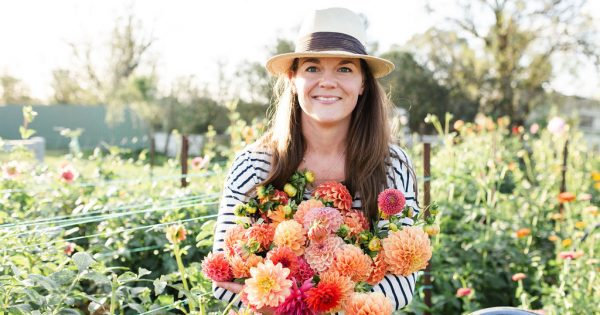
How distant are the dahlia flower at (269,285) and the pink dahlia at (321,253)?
0.14m

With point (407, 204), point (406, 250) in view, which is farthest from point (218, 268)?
point (407, 204)

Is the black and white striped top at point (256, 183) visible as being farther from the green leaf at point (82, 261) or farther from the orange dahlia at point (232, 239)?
the green leaf at point (82, 261)

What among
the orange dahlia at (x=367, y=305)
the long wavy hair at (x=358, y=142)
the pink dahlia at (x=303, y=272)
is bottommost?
the orange dahlia at (x=367, y=305)

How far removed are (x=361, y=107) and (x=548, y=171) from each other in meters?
3.76

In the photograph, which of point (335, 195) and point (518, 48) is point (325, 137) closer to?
point (335, 195)

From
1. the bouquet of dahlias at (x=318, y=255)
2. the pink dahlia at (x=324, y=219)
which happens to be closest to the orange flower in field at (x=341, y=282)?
the bouquet of dahlias at (x=318, y=255)

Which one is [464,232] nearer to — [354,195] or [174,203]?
[174,203]

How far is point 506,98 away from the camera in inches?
619

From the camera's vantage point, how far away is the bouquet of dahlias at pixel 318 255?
1031 millimetres

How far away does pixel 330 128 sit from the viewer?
1647 millimetres

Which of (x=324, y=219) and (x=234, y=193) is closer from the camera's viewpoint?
(x=324, y=219)

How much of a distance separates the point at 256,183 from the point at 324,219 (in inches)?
16.3

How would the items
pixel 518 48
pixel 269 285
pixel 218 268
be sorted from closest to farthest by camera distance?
pixel 269 285 < pixel 218 268 < pixel 518 48

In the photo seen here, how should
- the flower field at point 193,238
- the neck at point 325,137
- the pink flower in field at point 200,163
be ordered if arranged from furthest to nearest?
the pink flower in field at point 200,163 < the flower field at point 193,238 < the neck at point 325,137
